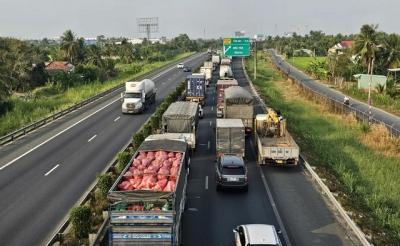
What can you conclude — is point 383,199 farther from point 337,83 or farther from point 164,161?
point 337,83

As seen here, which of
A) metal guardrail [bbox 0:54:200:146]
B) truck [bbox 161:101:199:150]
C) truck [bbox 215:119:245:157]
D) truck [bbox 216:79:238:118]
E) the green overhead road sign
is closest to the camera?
truck [bbox 215:119:245:157]

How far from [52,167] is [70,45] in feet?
347

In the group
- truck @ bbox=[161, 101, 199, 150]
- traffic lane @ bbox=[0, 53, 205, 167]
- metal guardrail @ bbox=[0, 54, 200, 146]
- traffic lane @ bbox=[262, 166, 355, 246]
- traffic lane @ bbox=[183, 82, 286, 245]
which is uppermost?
truck @ bbox=[161, 101, 199, 150]

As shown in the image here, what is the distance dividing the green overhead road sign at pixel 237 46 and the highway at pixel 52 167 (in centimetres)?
3758

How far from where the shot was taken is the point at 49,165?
97.9 ft

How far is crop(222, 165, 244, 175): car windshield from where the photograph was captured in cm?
2489

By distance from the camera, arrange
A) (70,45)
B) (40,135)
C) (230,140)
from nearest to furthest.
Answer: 1. (230,140)
2. (40,135)
3. (70,45)

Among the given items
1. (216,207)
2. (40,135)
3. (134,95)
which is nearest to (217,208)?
(216,207)

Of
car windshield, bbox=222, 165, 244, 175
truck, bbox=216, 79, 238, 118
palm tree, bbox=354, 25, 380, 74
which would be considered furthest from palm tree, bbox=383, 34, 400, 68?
car windshield, bbox=222, 165, 244, 175

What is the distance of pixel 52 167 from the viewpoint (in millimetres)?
29359

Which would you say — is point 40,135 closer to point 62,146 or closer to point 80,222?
point 62,146

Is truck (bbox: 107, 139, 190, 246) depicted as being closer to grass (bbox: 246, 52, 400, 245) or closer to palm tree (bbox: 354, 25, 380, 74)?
grass (bbox: 246, 52, 400, 245)

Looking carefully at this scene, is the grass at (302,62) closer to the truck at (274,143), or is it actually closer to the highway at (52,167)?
the highway at (52,167)

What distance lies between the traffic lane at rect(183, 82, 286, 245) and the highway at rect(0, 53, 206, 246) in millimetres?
6255
